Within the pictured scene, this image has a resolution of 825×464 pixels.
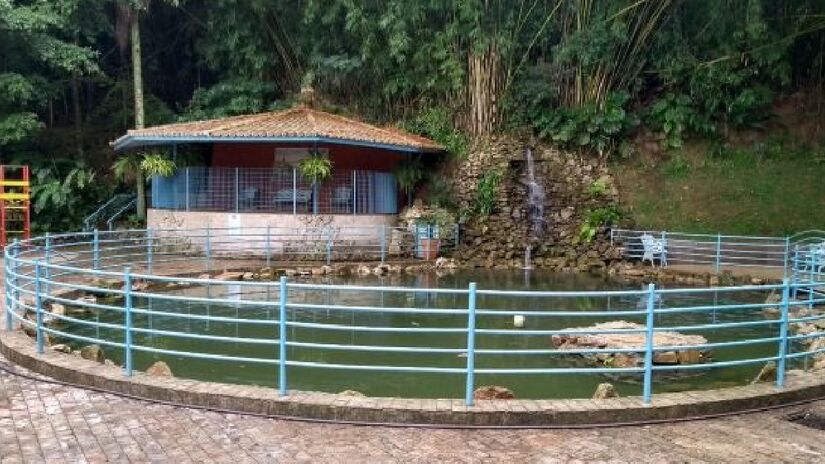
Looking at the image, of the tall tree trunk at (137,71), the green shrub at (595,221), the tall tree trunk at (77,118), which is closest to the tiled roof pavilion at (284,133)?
the tall tree trunk at (137,71)

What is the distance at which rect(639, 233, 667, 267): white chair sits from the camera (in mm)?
17719

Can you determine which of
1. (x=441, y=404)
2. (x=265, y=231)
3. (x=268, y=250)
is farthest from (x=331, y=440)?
(x=265, y=231)

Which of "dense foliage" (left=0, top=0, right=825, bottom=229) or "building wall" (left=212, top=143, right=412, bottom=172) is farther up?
"dense foliage" (left=0, top=0, right=825, bottom=229)

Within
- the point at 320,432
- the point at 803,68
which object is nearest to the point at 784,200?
the point at 803,68

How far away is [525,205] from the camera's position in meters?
19.9

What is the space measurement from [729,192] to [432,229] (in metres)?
8.36

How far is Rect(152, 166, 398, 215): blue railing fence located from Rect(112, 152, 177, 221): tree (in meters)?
0.66

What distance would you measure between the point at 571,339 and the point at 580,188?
10.9m

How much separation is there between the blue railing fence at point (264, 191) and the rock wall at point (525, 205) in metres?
3.03

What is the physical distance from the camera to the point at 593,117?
19.9 metres

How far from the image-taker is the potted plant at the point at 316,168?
17.3 m

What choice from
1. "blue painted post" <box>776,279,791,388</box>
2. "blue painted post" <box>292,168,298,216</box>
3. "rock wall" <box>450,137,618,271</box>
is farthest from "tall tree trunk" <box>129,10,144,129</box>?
"blue painted post" <box>776,279,791,388</box>

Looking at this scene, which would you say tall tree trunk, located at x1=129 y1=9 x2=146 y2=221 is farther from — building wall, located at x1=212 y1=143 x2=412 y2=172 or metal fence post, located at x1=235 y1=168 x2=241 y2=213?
metal fence post, located at x1=235 y1=168 x2=241 y2=213

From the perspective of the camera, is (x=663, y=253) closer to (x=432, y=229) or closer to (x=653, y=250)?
(x=653, y=250)
